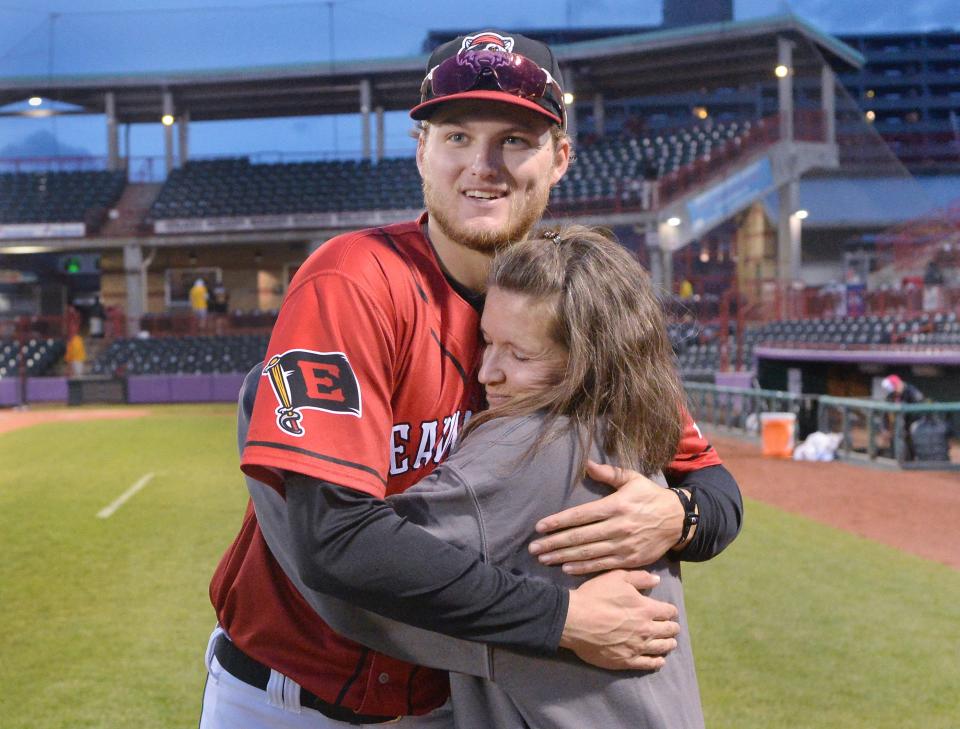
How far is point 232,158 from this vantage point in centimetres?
3912

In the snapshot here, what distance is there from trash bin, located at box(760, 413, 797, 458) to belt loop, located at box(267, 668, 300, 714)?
1314cm

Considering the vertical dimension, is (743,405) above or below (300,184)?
below

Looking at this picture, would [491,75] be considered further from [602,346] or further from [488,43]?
[602,346]

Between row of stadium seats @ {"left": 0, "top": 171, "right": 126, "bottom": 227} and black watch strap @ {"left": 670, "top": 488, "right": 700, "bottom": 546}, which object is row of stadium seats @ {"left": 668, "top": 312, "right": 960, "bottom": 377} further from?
row of stadium seats @ {"left": 0, "top": 171, "right": 126, "bottom": 227}

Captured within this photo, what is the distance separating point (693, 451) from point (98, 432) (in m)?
17.8

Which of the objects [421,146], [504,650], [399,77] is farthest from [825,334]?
[399,77]

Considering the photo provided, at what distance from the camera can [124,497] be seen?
1104cm

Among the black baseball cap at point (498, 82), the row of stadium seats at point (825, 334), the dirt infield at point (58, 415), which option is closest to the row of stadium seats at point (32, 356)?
the dirt infield at point (58, 415)

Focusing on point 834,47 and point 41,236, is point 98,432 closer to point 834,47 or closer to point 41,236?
point 41,236

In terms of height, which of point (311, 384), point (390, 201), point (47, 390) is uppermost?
point (390, 201)

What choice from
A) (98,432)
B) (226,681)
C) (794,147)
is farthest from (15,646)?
(794,147)

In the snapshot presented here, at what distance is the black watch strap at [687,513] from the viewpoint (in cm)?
196

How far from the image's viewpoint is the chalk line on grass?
1009 centimetres

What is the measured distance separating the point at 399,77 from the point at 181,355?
13479 mm
